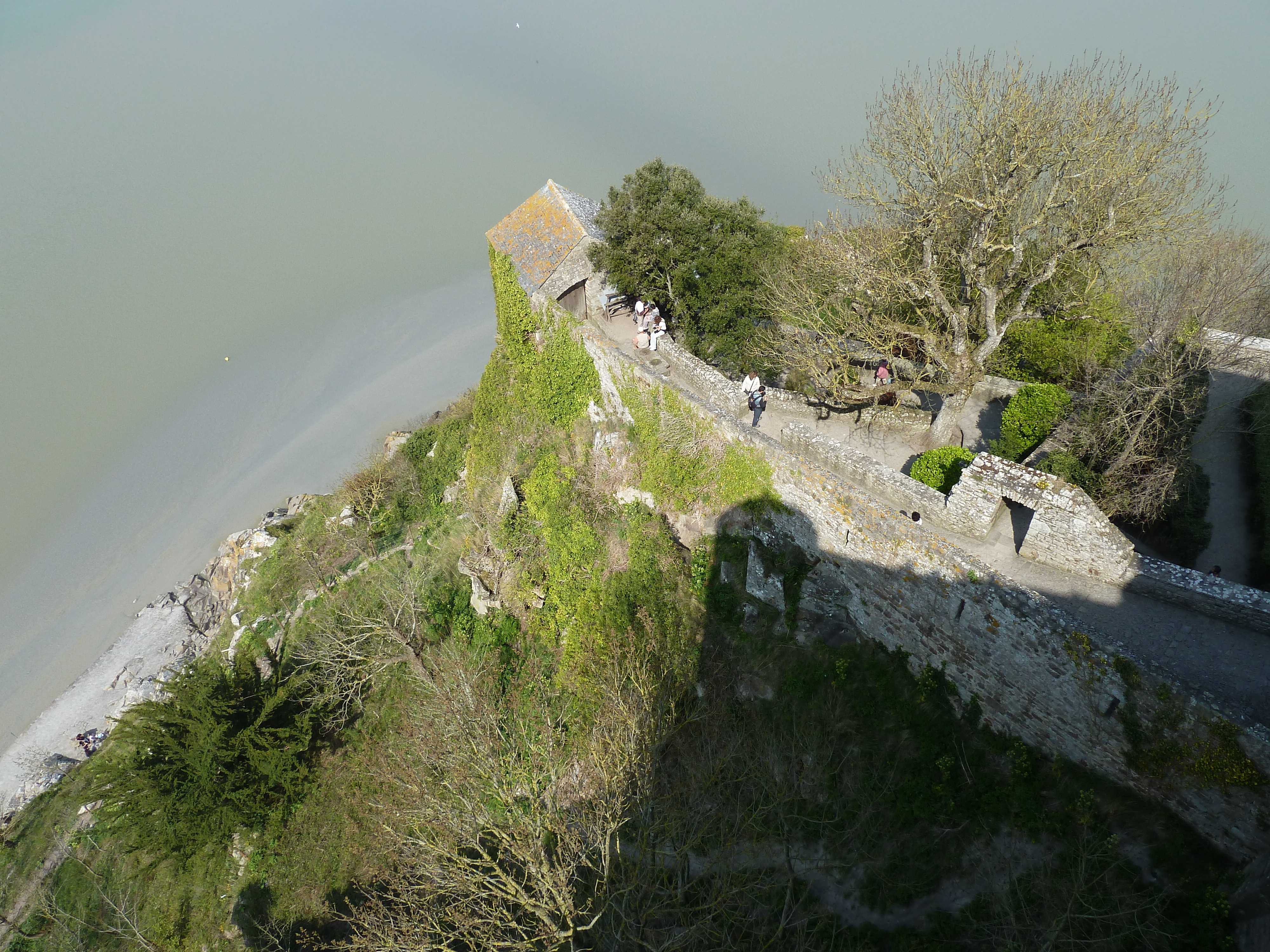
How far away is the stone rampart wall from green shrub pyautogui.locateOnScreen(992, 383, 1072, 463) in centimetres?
392

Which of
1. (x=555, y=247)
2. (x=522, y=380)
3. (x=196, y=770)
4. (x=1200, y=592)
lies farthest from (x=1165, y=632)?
(x=196, y=770)

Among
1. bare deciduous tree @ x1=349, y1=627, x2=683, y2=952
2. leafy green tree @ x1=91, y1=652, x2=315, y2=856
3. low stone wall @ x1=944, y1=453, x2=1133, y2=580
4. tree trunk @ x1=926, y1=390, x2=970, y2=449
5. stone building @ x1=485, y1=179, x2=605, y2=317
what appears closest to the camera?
bare deciduous tree @ x1=349, y1=627, x2=683, y2=952

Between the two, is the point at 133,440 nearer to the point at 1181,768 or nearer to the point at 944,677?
the point at 944,677

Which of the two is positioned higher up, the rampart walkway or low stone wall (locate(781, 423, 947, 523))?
low stone wall (locate(781, 423, 947, 523))

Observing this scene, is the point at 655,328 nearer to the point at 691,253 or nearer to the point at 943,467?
the point at 691,253

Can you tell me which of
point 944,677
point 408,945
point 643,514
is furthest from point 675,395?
point 408,945

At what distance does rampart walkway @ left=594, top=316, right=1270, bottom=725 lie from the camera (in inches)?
311

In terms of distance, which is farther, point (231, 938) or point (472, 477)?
point (472, 477)

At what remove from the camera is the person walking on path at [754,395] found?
14.4 m

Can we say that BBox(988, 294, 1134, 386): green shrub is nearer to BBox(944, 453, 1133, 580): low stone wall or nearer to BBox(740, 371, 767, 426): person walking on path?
BBox(740, 371, 767, 426): person walking on path

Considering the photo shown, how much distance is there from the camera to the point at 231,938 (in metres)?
14.3

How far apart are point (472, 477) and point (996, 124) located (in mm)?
15718

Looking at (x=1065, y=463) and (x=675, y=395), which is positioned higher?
(x=675, y=395)

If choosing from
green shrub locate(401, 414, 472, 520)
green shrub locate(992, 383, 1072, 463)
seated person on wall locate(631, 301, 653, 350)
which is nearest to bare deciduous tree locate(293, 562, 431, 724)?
green shrub locate(401, 414, 472, 520)
